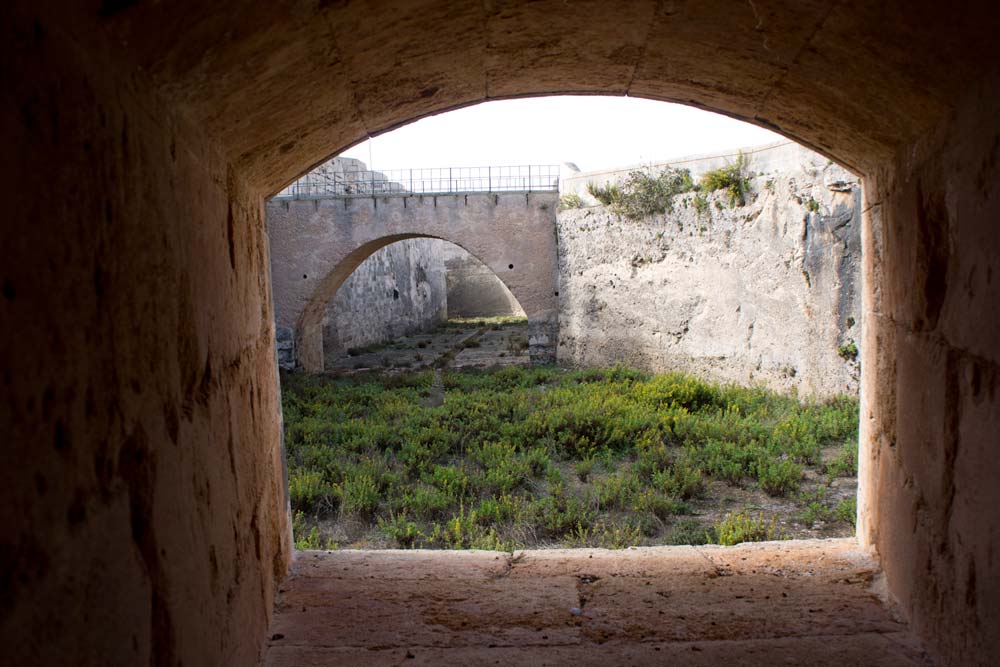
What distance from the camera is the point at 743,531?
4.28 meters

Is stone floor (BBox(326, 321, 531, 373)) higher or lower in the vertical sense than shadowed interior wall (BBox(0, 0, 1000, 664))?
lower

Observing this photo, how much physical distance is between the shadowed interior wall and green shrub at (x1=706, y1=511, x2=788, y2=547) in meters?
1.23

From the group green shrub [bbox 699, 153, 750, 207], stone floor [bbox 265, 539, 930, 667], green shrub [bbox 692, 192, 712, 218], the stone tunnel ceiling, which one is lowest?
stone floor [bbox 265, 539, 930, 667]

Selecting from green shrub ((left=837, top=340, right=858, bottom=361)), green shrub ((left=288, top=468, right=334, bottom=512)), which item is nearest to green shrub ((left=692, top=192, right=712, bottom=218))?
green shrub ((left=837, top=340, right=858, bottom=361))

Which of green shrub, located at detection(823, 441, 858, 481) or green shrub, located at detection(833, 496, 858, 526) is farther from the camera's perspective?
green shrub, located at detection(823, 441, 858, 481)

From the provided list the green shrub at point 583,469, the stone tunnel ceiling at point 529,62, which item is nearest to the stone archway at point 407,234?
the green shrub at point 583,469

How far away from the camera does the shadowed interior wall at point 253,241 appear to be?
93 centimetres

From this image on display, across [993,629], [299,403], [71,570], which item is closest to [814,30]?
[993,629]

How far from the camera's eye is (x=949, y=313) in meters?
1.89

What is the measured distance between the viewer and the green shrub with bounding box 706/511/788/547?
418 cm

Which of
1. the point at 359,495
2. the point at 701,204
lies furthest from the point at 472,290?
the point at 359,495

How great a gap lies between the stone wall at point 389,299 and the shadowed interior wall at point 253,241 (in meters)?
14.4

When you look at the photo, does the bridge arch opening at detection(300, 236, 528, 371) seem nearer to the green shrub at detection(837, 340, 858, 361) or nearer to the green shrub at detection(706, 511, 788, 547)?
the green shrub at detection(837, 340, 858, 361)

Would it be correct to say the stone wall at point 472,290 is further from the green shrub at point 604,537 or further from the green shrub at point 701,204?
the green shrub at point 604,537
